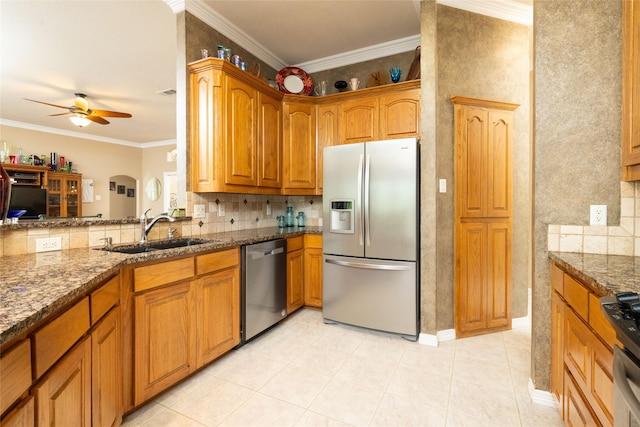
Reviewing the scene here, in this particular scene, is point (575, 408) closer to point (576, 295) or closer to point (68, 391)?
point (576, 295)

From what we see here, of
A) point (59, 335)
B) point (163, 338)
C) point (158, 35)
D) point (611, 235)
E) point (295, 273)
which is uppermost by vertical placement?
point (158, 35)

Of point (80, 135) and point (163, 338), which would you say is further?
point (80, 135)

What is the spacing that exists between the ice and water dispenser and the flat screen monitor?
6.08m

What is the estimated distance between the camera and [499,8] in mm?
2697

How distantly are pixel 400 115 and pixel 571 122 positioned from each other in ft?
5.01

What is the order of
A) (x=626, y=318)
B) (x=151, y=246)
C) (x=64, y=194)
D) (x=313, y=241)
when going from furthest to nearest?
(x=64, y=194) → (x=313, y=241) → (x=151, y=246) → (x=626, y=318)

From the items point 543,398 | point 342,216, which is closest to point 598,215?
point 543,398

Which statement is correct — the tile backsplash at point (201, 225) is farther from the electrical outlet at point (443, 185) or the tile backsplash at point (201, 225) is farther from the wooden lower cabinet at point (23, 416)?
the electrical outlet at point (443, 185)

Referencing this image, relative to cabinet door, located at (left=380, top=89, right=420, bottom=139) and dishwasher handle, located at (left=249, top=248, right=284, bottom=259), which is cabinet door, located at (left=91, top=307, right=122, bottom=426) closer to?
dishwasher handle, located at (left=249, top=248, right=284, bottom=259)

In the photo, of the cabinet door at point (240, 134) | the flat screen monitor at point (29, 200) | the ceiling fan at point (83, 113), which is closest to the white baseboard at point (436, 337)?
the cabinet door at point (240, 134)

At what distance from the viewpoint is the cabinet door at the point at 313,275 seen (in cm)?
318

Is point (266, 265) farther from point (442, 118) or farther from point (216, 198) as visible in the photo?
point (442, 118)

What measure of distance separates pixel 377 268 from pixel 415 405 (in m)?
1.08

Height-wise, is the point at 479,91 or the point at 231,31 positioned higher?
the point at 231,31
